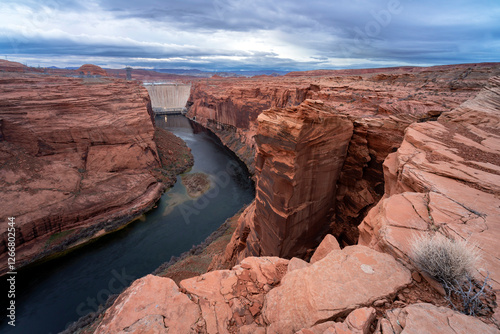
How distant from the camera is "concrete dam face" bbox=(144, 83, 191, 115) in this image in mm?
74062

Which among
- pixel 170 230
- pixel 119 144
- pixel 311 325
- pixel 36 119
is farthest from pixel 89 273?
pixel 311 325

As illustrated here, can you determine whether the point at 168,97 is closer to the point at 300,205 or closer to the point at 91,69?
the point at 91,69

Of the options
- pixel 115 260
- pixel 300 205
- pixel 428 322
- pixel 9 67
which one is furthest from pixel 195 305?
pixel 9 67

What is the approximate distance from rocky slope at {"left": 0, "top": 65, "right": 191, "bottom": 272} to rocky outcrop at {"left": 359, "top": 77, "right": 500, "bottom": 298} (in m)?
21.5

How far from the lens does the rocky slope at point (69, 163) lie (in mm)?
17234

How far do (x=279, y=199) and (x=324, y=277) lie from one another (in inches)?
220

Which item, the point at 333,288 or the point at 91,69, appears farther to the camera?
the point at 91,69

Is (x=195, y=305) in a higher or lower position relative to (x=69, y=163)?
higher

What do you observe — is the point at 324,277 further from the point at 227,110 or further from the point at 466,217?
the point at 227,110

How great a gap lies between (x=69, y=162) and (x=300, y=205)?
79.8 ft

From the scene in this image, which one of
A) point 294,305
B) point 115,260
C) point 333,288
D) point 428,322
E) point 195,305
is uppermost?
point 428,322

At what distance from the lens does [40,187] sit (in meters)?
18.9

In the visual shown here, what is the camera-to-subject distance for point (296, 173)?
8492 millimetres

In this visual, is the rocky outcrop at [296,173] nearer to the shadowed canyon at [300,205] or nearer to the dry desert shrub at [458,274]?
the shadowed canyon at [300,205]
